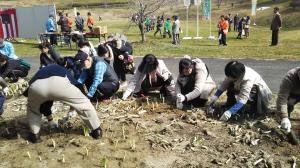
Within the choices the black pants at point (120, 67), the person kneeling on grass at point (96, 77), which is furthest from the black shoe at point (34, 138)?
the black pants at point (120, 67)

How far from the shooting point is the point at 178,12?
51656 millimetres

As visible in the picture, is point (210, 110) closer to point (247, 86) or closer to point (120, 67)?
point (247, 86)

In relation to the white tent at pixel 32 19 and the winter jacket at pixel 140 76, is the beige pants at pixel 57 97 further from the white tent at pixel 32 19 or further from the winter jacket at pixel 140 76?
the white tent at pixel 32 19

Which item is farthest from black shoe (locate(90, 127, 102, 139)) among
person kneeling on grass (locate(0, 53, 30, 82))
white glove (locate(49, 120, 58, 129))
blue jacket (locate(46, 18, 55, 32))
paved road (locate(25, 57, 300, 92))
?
blue jacket (locate(46, 18, 55, 32))

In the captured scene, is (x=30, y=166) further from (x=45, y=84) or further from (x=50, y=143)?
(x=45, y=84)

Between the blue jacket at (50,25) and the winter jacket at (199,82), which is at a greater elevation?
Result: the blue jacket at (50,25)

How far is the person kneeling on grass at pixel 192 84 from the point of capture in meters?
6.83

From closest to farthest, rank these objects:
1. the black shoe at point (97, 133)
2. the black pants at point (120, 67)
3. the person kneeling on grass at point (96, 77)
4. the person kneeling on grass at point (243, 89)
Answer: the black shoe at point (97, 133) → the person kneeling on grass at point (243, 89) → the person kneeling on grass at point (96, 77) → the black pants at point (120, 67)

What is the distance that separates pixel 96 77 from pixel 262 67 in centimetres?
671

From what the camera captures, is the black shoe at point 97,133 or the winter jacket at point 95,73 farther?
the winter jacket at point 95,73

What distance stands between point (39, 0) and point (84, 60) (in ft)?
202

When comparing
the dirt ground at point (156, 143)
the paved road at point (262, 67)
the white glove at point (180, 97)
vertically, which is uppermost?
the white glove at point (180, 97)

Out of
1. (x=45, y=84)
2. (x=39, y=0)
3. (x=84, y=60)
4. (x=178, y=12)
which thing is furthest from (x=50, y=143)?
(x=39, y=0)

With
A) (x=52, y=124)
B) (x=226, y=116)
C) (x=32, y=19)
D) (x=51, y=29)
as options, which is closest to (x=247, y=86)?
(x=226, y=116)
